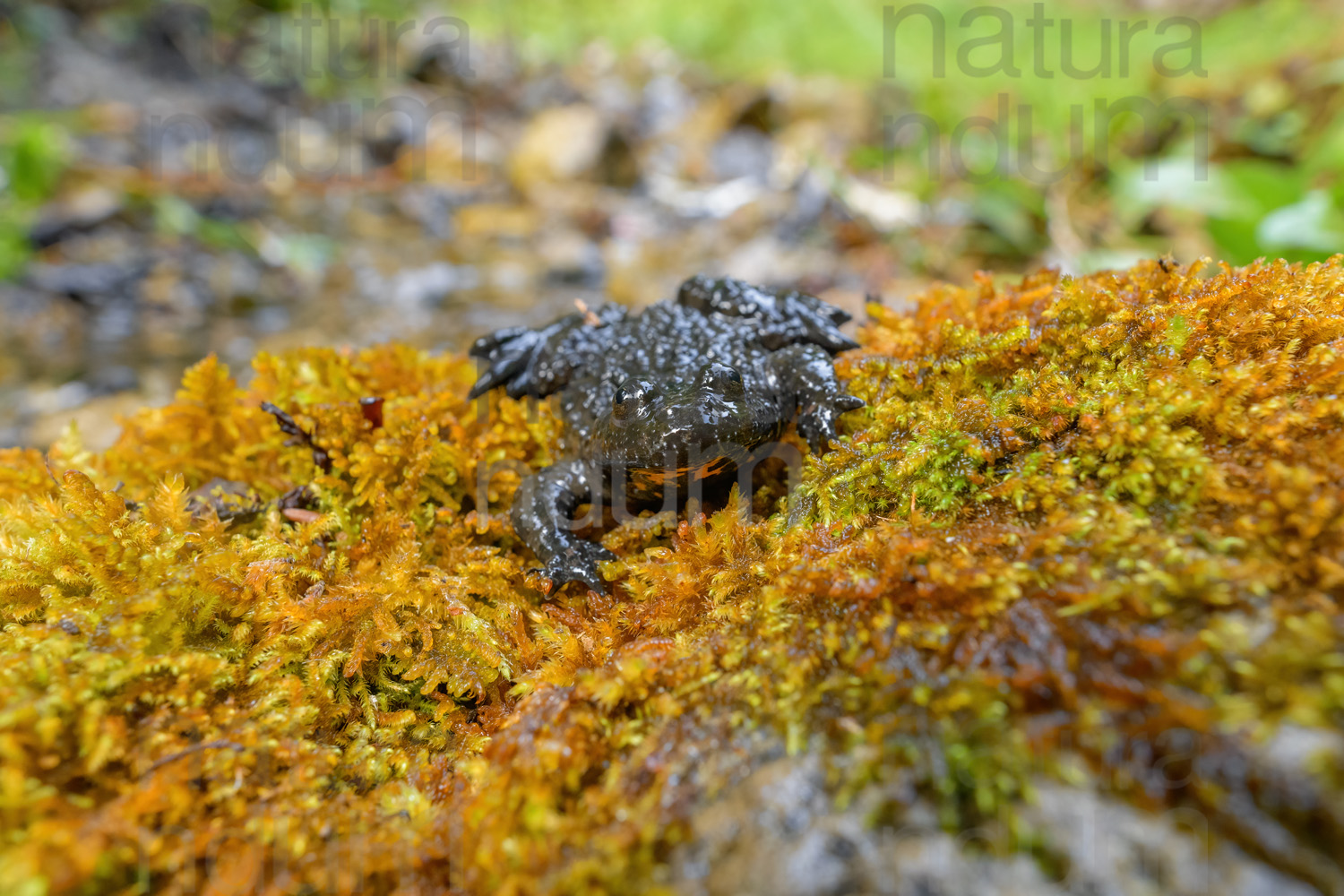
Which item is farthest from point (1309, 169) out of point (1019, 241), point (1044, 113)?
point (1044, 113)

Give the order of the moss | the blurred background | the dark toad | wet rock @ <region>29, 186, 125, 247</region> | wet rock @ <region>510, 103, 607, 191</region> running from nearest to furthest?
the moss < the dark toad < the blurred background < wet rock @ <region>29, 186, 125, 247</region> < wet rock @ <region>510, 103, 607, 191</region>

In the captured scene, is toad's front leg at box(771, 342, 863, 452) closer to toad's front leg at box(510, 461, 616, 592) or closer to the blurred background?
toad's front leg at box(510, 461, 616, 592)

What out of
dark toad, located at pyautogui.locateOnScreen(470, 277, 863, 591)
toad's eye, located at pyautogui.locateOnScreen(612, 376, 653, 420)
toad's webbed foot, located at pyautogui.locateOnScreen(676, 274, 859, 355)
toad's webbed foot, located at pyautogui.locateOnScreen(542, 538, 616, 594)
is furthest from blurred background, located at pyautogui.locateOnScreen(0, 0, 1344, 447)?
toad's webbed foot, located at pyautogui.locateOnScreen(542, 538, 616, 594)

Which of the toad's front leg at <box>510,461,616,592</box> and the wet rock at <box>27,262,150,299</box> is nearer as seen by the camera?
the toad's front leg at <box>510,461,616,592</box>

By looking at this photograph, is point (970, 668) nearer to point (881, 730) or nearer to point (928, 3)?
point (881, 730)

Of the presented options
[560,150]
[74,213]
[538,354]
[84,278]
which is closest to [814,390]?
[538,354]

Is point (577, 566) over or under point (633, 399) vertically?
under

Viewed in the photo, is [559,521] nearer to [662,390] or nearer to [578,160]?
[662,390]
